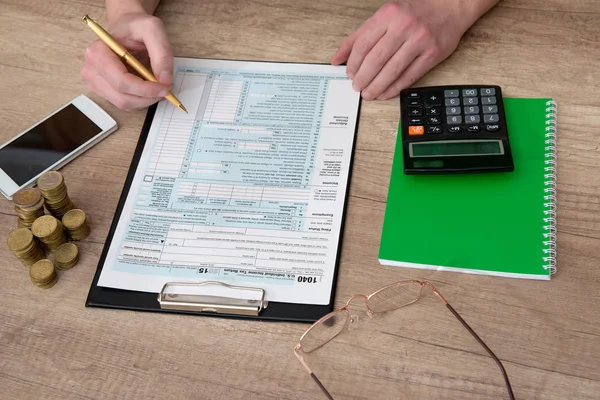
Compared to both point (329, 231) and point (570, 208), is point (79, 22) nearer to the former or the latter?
point (329, 231)

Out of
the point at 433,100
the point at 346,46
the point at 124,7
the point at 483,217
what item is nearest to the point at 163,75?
the point at 124,7

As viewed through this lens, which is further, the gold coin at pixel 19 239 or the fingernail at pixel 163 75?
the fingernail at pixel 163 75

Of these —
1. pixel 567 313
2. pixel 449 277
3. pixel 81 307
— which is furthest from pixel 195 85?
pixel 567 313

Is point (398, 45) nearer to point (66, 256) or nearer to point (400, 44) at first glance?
point (400, 44)

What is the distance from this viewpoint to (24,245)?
0.78m

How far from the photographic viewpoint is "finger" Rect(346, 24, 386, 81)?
3.02ft

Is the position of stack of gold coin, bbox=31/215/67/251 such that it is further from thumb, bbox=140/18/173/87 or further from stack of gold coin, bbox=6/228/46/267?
thumb, bbox=140/18/173/87

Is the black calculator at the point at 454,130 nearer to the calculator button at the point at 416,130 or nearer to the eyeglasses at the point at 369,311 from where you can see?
the calculator button at the point at 416,130

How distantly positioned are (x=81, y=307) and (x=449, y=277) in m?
0.45

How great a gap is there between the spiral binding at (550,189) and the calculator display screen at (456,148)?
0.22 feet

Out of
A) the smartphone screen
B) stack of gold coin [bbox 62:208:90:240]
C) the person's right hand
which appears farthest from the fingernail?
stack of gold coin [bbox 62:208:90:240]

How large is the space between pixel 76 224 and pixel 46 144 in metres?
0.16

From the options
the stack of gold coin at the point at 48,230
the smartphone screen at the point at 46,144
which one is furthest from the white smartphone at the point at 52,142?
the stack of gold coin at the point at 48,230

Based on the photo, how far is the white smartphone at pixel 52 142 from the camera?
87cm
